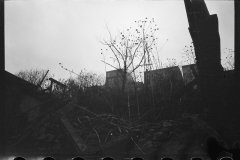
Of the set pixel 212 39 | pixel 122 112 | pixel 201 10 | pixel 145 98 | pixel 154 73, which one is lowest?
pixel 122 112

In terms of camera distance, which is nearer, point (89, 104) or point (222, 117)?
point (222, 117)

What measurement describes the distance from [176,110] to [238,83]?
→ 176cm

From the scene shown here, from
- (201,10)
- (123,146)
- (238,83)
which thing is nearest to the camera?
(238,83)

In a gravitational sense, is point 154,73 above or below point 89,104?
above

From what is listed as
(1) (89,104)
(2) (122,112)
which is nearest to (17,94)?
(1) (89,104)

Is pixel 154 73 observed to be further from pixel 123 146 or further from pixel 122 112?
pixel 123 146

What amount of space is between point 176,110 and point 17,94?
2.87 meters

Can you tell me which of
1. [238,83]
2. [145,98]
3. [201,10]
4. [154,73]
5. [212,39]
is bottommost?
[145,98]

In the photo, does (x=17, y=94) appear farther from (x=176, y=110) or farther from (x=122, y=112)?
(x=176, y=110)

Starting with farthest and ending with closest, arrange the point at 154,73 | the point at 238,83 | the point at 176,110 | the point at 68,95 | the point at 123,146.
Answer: the point at 154,73 < the point at 68,95 < the point at 176,110 < the point at 123,146 < the point at 238,83

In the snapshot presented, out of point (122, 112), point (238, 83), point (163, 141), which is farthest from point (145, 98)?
point (238, 83)

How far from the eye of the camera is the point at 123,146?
1828 mm

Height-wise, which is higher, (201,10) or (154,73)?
(201,10)

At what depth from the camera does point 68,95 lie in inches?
123
